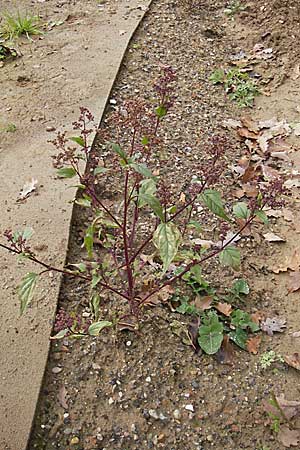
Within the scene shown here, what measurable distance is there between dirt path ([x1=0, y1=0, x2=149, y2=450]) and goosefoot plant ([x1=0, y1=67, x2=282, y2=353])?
12 cm

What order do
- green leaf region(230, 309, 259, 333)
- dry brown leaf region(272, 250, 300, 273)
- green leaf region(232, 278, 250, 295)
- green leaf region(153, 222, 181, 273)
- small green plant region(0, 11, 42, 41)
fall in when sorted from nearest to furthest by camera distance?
green leaf region(153, 222, 181, 273) < green leaf region(230, 309, 259, 333) < green leaf region(232, 278, 250, 295) < dry brown leaf region(272, 250, 300, 273) < small green plant region(0, 11, 42, 41)

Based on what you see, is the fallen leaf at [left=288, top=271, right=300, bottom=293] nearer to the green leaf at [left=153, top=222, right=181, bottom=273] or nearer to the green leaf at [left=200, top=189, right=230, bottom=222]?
the green leaf at [left=200, top=189, right=230, bottom=222]

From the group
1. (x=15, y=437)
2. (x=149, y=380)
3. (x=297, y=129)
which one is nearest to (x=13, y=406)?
(x=15, y=437)

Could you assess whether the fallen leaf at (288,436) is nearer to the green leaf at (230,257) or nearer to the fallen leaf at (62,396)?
the green leaf at (230,257)

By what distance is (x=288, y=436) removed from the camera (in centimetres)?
229

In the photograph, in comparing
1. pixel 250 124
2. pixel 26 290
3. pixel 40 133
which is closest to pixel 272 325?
pixel 26 290

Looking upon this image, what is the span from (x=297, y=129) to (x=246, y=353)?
1876 millimetres

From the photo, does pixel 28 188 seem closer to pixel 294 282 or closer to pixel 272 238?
pixel 272 238

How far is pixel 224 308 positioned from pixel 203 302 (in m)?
0.10

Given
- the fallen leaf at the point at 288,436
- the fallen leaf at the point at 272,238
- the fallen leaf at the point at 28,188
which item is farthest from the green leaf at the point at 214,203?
the fallen leaf at the point at 28,188

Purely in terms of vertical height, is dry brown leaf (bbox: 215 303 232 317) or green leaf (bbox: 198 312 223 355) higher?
green leaf (bbox: 198 312 223 355)

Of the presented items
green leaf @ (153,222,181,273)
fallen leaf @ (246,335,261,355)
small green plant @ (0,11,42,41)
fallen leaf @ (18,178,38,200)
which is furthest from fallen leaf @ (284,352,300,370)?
small green plant @ (0,11,42,41)

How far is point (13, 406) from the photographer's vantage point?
2.26 metres

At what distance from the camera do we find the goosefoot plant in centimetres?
211
